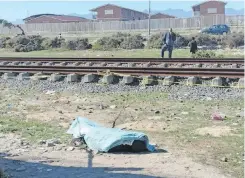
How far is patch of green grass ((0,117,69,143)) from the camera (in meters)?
9.45

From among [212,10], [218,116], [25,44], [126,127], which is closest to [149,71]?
[218,116]

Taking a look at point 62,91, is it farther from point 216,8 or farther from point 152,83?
point 216,8

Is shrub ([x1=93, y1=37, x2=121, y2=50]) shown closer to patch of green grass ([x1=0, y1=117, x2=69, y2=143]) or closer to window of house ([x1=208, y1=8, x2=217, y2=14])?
patch of green grass ([x1=0, y1=117, x2=69, y2=143])

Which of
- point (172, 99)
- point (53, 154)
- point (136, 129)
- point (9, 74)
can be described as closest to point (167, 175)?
point (53, 154)

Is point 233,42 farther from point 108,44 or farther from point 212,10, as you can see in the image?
point 212,10

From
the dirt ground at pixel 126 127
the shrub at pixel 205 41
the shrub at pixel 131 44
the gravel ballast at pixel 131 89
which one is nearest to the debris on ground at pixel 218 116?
the dirt ground at pixel 126 127

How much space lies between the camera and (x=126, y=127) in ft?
33.6

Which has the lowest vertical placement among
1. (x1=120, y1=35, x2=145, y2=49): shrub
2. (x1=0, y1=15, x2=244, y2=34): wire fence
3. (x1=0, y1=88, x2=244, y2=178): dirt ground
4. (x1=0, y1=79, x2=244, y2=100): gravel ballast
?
(x1=0, y1=88, x2=244, y2=178): dirt ground

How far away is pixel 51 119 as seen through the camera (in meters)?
11.3

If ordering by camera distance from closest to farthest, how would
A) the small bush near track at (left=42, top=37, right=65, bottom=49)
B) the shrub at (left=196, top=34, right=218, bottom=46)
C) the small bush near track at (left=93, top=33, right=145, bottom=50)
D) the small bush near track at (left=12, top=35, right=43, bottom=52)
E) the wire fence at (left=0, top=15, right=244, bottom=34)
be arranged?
the small bush near track at (left=93, top=33, right=145, bottom=50) → the small bush near track at (left=12, top=35, right=43, bottom=52) → the small bush near track at (left=42, top=37, right=65, bottom=49) → the shrub at (left=196, top=34, right=218, bottom=46) → the wire fence at (left=0, top=15, right=244, bottom=34)

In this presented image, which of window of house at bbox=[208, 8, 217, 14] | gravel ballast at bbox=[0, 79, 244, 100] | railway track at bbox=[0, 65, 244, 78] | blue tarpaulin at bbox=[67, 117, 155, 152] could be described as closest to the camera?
blue tarpaulin at bbox=[67, 117, 155, 152]

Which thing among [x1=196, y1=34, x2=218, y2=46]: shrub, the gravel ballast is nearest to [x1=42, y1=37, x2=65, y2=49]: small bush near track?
[x1=196, y1=34, x2=218, y2=46]: shrub

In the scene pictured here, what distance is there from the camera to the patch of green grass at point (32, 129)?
945 centimetres

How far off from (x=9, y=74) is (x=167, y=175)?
40.6 ft
